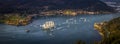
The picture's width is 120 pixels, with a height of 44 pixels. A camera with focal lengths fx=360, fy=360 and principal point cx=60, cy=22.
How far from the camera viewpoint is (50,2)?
241 feet

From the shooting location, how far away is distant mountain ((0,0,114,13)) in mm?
64562

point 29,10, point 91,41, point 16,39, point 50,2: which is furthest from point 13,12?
point 91,41

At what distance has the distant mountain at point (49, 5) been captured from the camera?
212ft

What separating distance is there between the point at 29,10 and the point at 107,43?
43.0 meters

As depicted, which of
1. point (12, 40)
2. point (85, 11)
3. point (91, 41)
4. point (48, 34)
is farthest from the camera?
point (85, 11)

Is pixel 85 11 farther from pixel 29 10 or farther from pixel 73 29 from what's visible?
pixel 73 29

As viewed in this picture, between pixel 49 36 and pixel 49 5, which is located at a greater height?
pixel 49 5

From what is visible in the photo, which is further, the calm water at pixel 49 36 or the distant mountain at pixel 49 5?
the distant mountain at pixel 49 5

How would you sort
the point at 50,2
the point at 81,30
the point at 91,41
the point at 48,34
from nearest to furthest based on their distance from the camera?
the point at 91,41, the point at 48,34, the point at 81,30, the point at 50,2

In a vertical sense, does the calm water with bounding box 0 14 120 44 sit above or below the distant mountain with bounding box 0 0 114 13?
below

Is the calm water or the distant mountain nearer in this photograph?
the calm water

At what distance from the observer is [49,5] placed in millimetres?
70000

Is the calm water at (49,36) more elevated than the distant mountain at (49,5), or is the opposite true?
the distant mountain at (49,5)

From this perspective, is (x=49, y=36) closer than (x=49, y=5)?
Yes
